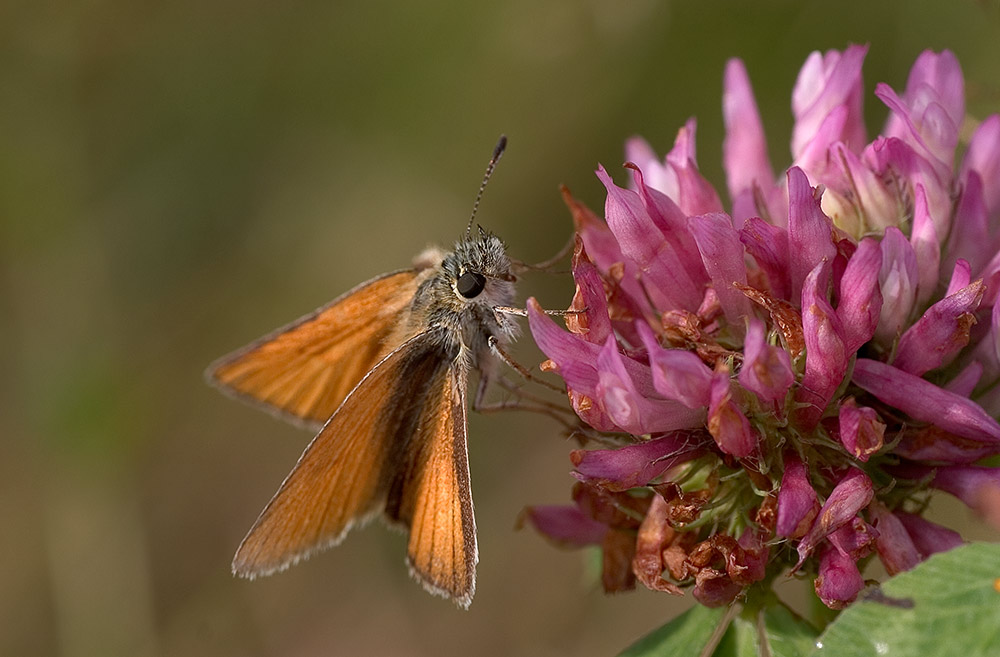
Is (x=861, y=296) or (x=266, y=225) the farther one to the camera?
(x=266, y=225)

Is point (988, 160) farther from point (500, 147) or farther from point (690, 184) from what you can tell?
point (500, 147)

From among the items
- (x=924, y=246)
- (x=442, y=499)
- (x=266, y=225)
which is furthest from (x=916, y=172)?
(x=266, y=225)

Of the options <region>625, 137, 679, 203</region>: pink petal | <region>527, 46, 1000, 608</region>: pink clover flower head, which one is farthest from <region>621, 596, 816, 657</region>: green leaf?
<region>625, 137, 679, 203</region>: pink petal

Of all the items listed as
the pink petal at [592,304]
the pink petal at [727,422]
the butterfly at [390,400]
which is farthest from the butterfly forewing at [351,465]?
the pink petal at [727,422]

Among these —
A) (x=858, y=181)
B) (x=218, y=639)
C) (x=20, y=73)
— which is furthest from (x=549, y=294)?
(x=858, y=181)

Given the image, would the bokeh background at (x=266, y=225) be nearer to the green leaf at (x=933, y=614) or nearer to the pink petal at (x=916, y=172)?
the pink petal at (x=916, y=172)

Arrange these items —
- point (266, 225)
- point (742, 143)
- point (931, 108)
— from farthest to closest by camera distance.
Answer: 1. point (266, 225)
2. point (742, 143)
3. point (931, 108)

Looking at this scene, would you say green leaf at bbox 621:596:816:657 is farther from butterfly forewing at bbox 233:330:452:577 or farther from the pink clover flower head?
butterfly forewing at bbox 233:330:452:577
